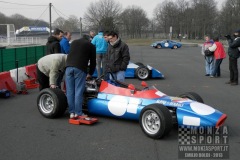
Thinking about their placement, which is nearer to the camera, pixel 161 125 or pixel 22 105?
pixel 161 125

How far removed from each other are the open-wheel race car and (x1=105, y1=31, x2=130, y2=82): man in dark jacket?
827 millimetres

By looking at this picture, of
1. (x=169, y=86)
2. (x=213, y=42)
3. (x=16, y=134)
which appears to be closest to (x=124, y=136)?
(x=16, y=134)

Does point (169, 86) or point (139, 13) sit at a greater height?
point (139, 13)

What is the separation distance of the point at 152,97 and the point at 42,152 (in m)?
2.28

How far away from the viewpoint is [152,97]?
5773 mm

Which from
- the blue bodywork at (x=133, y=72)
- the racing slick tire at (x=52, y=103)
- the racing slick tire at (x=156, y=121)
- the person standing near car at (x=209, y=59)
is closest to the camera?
the racing slick tire at (x=156, y=121)

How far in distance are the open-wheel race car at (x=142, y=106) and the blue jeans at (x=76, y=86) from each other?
270mm

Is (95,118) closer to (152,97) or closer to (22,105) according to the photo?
(152,97)

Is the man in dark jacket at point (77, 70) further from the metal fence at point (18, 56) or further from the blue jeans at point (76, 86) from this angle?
the metal fence at point (18, 56)

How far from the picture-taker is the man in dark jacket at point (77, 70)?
5961 mm

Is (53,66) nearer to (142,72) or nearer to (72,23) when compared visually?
(142,72)

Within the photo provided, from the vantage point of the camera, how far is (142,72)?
12219 mm

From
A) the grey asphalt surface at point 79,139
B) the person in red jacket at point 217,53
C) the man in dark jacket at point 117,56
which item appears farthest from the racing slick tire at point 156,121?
the person in red jacket at point 217,53

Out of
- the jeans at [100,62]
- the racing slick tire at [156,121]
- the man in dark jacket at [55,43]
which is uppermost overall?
the man in dark jacket at [55,43]
